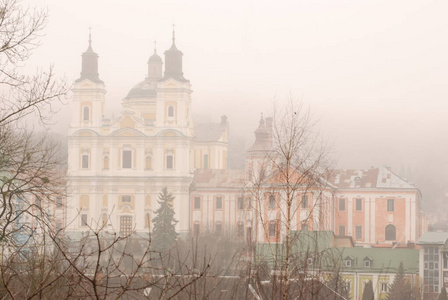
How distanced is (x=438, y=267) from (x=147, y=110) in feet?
110

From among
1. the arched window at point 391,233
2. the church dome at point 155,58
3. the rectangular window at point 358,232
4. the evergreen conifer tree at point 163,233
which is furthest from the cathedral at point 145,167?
the church dome at point 155,58

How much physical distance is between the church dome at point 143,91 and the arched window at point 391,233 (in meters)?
21.5

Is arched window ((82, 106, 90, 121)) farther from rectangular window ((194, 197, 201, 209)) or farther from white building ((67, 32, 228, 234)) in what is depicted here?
rectangular window ((194, 197, 201, 209))

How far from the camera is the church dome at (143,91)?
6994 centimetres

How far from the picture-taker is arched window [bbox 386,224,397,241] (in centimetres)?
5853

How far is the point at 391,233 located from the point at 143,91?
2296 centimetres

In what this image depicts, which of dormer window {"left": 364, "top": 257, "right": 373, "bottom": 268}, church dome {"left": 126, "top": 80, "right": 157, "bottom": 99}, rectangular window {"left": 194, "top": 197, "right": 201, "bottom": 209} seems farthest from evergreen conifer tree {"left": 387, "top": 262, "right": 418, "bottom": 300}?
church dome {"left": 126, "top": 80, "right": 157, "bottom": 99}

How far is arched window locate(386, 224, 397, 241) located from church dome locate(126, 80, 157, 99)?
21514 millimetres

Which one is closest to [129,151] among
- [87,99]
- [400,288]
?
[87,99]

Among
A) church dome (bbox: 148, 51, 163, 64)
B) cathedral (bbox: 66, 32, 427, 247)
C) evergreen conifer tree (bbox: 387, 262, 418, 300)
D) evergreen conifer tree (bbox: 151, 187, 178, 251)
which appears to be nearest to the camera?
evergreen conifer tree (bbox: 387, 262, 418, 300)

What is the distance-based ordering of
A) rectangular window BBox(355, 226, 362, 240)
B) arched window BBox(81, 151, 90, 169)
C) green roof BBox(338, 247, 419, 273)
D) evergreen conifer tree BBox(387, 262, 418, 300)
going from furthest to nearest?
arched window BBox(81, 151, 90, 169), rectangular window BBox(355, 226, 362, 240), green roof BBox(338, 247, 419, 273), evergreen conifer tree BBox(387, 262, 418, 300)

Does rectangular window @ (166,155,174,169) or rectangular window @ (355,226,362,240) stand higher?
rectangular window @ (166,155,174,169)

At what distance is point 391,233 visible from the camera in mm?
58688

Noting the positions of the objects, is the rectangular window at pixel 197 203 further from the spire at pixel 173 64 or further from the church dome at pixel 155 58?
the church dome at pixel 155 58
